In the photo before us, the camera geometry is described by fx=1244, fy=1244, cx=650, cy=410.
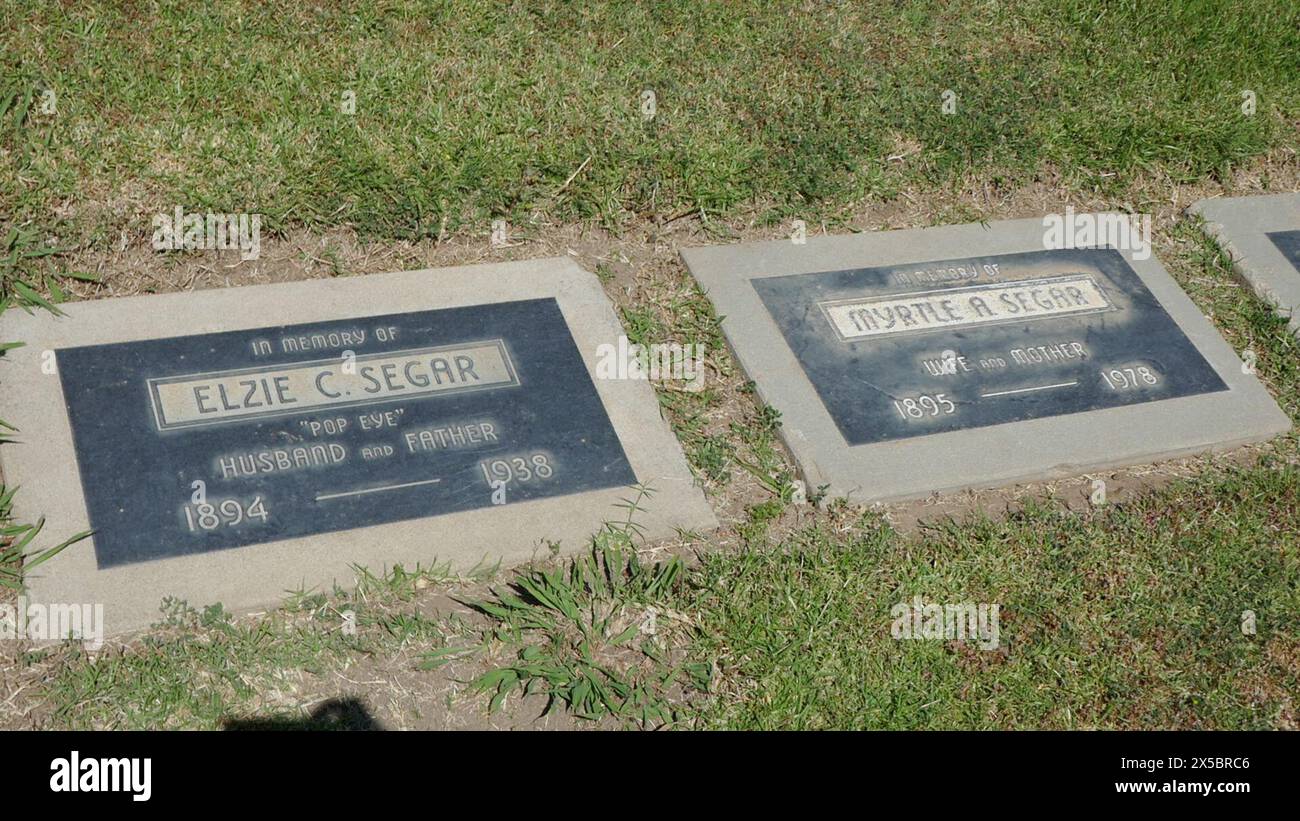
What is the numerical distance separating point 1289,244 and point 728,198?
2.57 meters

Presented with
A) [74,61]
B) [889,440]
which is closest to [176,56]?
[74,61]

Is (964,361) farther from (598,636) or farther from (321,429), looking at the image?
(321,429)

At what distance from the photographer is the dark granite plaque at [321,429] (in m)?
3.57

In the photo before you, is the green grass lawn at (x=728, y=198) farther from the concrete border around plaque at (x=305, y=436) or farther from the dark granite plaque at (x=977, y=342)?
the dark granite plaque at (x=977, y=342)

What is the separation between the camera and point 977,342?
15.4 feet

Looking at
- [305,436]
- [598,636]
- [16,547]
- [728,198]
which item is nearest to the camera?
[16,547]

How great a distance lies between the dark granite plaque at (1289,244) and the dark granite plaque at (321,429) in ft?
10.9

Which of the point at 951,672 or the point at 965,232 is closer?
the point at 951,672

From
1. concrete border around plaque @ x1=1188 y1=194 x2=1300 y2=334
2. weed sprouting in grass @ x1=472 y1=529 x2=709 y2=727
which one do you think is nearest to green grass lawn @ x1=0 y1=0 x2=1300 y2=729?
weed sprouting in grass @ x1=472 y1=529 x2=709 y2=727

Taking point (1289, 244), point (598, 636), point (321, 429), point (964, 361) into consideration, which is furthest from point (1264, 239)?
point (321, 429)

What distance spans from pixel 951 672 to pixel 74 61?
13.6 feet

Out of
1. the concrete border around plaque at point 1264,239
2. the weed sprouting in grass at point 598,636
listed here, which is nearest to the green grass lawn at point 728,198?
the weed sprouting in grass at point 598,636
